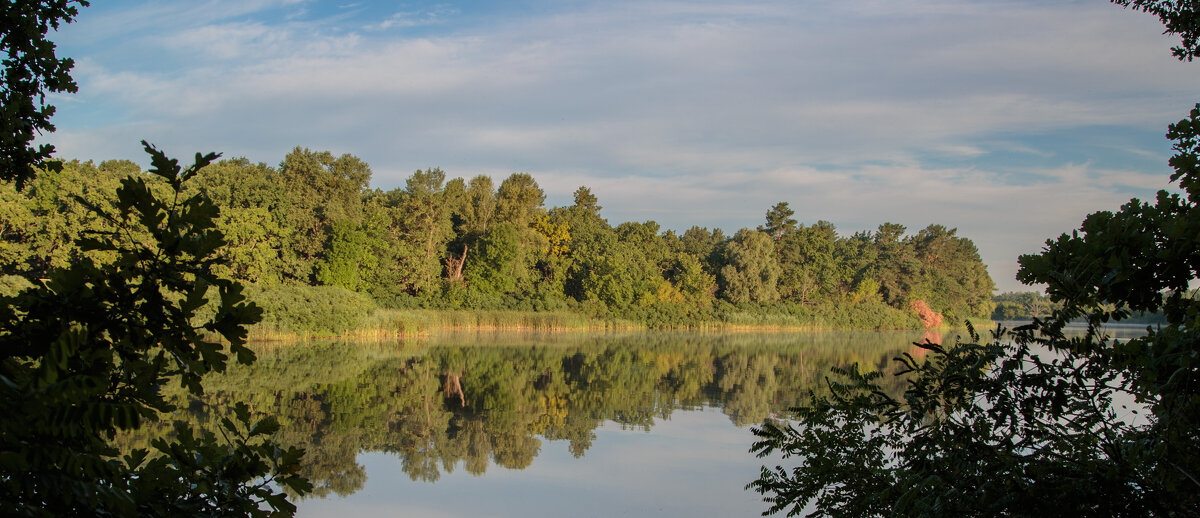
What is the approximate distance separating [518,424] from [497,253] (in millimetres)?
32996

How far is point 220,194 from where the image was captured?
3516 centimetres

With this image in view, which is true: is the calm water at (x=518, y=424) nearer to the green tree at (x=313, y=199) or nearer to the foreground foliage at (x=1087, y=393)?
the foreground foliage at (x=1087, y=393)

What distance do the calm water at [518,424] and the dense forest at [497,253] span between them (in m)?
10.4

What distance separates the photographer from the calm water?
10047mm

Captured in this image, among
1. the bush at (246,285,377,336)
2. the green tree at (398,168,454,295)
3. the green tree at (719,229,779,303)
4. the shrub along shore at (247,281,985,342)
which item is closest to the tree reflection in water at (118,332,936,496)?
the bush at (246,285,377,336)

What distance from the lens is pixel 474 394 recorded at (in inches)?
715

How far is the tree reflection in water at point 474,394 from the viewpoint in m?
12.4

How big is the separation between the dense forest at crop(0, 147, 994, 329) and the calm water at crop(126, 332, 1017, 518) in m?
10.4

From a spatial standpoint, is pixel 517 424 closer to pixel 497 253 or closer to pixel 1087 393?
pixel 1087 393

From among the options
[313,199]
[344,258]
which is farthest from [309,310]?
[313,199]

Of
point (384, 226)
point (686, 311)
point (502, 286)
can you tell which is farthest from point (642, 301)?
point (384, 226)

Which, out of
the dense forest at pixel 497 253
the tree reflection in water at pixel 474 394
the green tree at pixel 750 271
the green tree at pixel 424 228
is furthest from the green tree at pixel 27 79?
the green tree at pixel 750 271

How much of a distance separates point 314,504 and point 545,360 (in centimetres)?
1641

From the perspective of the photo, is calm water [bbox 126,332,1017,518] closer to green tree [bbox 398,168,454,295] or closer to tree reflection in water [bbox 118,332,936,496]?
tree reflection in water [bbox 118,332,936,496]
